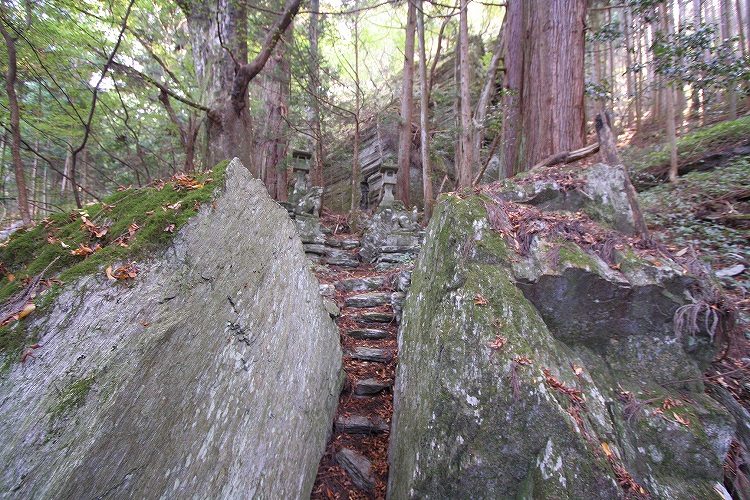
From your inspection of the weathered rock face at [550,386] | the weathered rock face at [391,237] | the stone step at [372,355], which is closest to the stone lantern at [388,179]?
the weathered rock face at [391,237]

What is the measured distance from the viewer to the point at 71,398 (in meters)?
1.33

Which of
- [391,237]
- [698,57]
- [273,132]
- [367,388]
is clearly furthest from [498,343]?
[273,132]

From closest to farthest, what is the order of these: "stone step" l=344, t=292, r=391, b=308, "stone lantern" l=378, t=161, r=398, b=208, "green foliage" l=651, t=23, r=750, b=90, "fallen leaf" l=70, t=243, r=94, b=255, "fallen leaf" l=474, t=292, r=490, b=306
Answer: "fallen leaf" l=70, t=243, r=94, b=255
"fallen leaf" l=474, t=292, r=490, b=306
"stone step" l=344, t=292, r=391, b=308
"green foliage" l=651, t=23, r=750, b=90
"stone lantern" l=378, t=161, r=398, b=208

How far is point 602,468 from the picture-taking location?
1.75m

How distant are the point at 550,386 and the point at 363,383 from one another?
208cm

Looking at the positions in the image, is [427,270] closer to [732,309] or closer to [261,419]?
[261,419]

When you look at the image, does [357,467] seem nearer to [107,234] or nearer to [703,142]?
[107,234]

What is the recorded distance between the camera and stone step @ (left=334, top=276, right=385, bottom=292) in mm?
5719

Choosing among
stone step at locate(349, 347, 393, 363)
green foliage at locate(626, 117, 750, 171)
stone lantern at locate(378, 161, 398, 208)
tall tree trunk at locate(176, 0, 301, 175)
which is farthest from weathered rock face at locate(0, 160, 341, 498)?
green foliage at locate(626, 117, 750, 171)

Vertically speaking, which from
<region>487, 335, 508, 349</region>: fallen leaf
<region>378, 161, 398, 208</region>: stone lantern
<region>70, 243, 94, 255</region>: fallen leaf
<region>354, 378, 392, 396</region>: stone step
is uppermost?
<region>378, 161, 398, 208</region>: stone lantern

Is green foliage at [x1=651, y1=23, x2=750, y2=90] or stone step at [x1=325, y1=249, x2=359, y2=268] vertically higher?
green foliage at [x1=651, y1=23, x2=750, y2=90]

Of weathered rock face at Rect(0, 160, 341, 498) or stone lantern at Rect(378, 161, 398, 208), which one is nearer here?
weathered rock face at Rect(0, 160, 341, 498)

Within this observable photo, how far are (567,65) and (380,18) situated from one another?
15.3 meters

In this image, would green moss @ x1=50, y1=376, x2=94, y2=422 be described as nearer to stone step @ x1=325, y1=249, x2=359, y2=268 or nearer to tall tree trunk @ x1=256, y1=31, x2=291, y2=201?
stone step @ x1=325, y1=249, x2=359, y2=268
